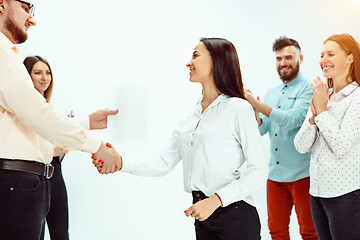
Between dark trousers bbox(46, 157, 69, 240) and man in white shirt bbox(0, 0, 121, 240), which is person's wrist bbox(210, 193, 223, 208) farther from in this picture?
dark trousers bbox(46, 157, 69, 240)

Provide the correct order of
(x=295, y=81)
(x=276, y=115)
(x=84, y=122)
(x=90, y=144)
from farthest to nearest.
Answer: (x=295, y=81) → (x=276, y=115) → (x=84, y=122) → (x=90, y=144)

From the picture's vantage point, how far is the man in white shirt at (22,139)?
5.13 ft

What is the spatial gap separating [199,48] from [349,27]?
2.25 meters

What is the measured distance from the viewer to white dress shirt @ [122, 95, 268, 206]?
167 cm

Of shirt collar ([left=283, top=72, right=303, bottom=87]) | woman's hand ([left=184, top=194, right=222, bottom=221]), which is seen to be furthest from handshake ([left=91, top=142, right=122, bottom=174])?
shirt collar ([left=283, top=72, right=303, bottom=87])

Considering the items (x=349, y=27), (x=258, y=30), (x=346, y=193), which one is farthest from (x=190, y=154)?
(x=349, y=27)

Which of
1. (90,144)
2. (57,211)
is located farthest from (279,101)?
(57,211)

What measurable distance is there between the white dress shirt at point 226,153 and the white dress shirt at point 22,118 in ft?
1.81

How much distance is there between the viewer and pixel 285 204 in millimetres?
2820

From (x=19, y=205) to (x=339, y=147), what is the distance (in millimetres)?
1544

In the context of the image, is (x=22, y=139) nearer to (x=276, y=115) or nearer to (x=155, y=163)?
(x=155, y=163)

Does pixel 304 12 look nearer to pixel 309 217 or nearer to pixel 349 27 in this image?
pixel 349 27

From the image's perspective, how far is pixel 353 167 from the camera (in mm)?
2055

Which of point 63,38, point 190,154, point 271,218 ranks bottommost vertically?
point 271,218
